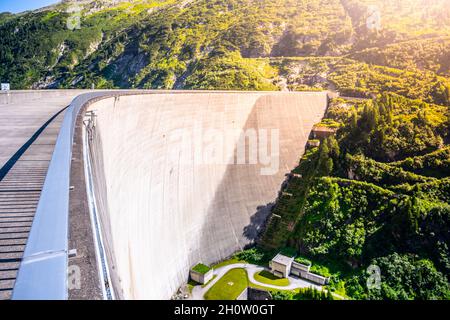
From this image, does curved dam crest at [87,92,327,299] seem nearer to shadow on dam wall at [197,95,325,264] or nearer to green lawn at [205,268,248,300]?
shadow on dam wall at [197,95,325,264]

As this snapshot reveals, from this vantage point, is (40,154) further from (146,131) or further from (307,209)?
(307,209)

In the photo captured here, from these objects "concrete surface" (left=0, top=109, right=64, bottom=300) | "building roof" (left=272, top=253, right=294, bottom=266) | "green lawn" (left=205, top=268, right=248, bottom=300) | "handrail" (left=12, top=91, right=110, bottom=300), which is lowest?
"green lawn" (left=205, top=268, right=248, bottom=300)

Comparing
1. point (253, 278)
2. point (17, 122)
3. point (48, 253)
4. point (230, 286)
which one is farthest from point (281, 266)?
point (48, 253)

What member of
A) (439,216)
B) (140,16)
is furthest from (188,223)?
(140,16)

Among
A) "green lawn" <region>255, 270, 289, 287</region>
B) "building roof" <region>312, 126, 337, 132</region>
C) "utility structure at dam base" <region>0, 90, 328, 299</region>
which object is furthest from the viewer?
"building roof" <region>312, 126, 337, 132</region>

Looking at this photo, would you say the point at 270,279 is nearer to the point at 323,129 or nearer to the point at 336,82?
the point at 323,129

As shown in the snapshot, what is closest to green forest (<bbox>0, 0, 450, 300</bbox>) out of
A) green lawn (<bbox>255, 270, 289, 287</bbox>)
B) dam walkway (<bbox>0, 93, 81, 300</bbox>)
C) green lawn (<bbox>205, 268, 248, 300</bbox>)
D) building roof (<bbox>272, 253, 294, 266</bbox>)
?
building roof (<bbox>272, 253, 294, 266</bbox>)

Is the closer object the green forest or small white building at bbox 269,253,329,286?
small white building at bbox 269,253,329,286
